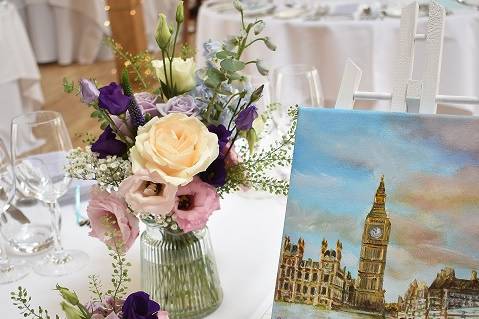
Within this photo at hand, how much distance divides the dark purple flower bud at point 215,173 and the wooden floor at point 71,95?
287cm

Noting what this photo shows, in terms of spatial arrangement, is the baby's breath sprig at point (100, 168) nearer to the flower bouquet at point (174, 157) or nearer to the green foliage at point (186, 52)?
the flower bouquet at point (174, 157)

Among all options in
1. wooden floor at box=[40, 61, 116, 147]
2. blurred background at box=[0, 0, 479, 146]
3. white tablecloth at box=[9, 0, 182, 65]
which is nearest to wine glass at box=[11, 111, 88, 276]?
blurred background at box=[0, 0, 479, 146]


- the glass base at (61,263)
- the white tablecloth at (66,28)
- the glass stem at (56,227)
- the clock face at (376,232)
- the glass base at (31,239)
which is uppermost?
the white tablecloth at (66,28)

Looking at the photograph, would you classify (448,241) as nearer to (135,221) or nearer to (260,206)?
(135,221)

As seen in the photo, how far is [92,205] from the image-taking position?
77 cm

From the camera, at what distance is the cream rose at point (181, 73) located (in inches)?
30.5

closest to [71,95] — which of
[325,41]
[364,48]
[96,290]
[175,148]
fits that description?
[325,41]

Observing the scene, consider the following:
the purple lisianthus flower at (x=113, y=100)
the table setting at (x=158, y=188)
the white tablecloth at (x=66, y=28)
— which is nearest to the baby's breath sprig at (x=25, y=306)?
the table setting at (x=158, y=188)

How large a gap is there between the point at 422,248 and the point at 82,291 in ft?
1.72

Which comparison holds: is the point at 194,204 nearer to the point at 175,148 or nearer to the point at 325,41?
the point at 175,148

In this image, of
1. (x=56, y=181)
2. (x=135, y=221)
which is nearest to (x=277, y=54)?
(x=56, y=181)

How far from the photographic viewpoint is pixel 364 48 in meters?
2.43

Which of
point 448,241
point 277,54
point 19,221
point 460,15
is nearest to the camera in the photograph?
point 448,241

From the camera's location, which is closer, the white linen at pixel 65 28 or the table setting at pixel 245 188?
the table setting at pixel 245 188
